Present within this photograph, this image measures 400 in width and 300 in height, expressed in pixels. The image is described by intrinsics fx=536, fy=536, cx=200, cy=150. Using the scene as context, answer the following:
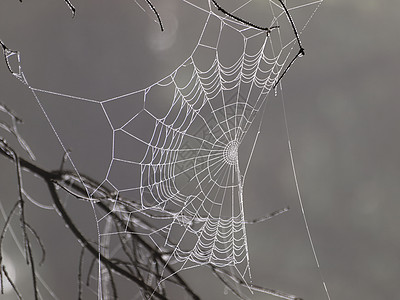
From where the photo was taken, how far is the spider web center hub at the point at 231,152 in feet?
6.31

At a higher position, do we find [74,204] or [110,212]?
[74,204]

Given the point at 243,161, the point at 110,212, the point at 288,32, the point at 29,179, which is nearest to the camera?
the point at 110,212

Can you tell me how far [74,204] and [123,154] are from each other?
0.45 m

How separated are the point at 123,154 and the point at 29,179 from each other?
0.67 metres

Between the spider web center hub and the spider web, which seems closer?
the spider web

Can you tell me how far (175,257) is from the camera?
1.25 meters

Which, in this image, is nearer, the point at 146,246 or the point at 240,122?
the point at 146,246

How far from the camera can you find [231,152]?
1.94 meters

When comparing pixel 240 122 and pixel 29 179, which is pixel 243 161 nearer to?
pixel 240 122

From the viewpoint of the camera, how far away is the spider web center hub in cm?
192

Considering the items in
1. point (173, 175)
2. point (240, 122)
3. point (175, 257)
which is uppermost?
point (240, 122)

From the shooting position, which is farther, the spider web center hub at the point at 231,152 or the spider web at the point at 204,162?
the spider web center hub at the point at 231,152

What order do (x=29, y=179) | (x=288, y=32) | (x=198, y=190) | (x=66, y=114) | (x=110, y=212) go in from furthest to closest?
(x=29, y=179) → (x=66, y=114) → (x=288, y=32) → (x=198, y=190) → (x=110, y=212)

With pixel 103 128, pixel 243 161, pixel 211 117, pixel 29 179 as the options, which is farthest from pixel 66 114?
pixel 211 117
